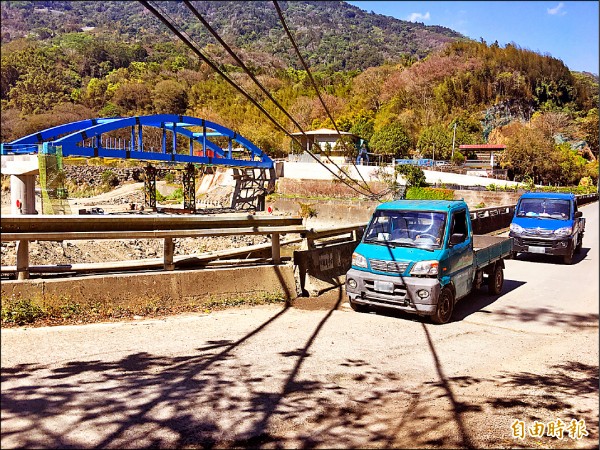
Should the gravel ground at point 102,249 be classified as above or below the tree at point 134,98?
below

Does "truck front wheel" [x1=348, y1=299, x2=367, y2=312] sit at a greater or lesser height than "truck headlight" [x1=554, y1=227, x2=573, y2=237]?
lesser

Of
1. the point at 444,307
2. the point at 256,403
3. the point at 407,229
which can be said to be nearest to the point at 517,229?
the point at 407,229

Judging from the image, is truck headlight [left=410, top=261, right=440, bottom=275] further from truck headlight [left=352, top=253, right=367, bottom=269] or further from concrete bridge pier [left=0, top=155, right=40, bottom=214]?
concrete bridge pier [left=0, top=155, right=40, bottom=214]

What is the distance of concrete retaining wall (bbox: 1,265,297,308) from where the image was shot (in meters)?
6.65

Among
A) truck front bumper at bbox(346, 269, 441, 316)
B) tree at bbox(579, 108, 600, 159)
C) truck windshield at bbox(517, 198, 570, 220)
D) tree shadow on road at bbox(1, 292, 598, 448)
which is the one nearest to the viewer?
tree shadow on road at bbox(1, 292, 598, 448)

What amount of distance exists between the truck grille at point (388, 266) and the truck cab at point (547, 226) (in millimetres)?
8831

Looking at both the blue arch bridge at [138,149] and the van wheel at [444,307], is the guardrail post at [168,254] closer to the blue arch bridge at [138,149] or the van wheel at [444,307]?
the van wheel at [444,307]

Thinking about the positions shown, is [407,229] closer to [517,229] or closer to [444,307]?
[444,307]

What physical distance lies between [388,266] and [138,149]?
88.1 feet

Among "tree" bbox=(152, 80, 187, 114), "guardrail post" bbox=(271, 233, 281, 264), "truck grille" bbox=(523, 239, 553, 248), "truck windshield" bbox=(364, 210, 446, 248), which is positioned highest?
"tree" bbox=(152, 80, 187, 114)

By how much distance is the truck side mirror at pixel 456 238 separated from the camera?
28.8 ft

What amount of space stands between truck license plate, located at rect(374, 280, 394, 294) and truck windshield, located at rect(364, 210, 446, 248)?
2.61 ft

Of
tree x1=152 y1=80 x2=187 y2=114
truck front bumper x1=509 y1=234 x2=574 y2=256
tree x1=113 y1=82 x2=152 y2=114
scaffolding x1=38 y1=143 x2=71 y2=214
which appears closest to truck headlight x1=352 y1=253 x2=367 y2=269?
truck front bumper x1=509 y1=234 x2=574 y2=256

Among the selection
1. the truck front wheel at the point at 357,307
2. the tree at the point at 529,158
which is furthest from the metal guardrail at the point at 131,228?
the tree at the point at 529,158
